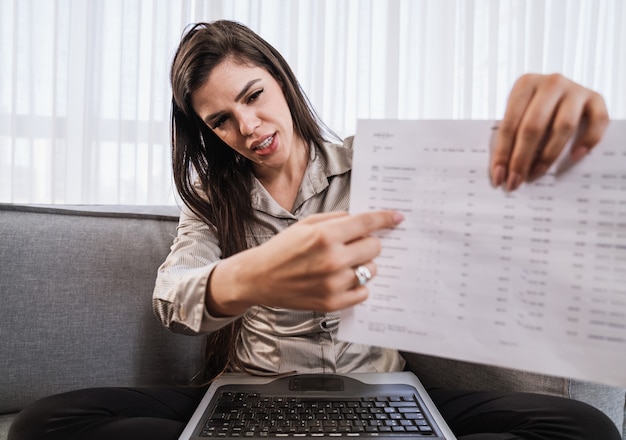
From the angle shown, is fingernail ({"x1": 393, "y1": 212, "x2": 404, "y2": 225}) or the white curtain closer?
fingernail ({"x1": 393, "y1": 212, "x2": 404, "y2": 225})

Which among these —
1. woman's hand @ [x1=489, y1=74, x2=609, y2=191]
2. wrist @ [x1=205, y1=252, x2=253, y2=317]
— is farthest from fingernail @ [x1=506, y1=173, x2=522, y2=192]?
wrist @ [x1=205, y1=252, x2=253, y2=317]

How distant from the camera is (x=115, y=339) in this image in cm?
98

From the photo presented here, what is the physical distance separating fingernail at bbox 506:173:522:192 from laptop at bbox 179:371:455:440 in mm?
356

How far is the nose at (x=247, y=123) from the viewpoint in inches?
35.4

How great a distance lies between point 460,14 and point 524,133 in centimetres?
171

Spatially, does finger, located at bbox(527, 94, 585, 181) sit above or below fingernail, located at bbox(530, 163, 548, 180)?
above

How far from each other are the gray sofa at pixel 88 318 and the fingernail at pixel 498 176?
51 cm

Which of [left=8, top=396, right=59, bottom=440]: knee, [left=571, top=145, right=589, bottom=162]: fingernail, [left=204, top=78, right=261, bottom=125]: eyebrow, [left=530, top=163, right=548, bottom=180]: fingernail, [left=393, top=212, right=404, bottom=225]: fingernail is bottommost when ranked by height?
[left=8, top=396, right=59, bottom=440]: knee

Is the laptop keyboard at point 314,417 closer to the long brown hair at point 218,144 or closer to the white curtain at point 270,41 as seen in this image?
the long brown hair at point 218,144

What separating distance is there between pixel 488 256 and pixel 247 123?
0.55 metres

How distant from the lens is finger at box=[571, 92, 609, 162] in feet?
1.53

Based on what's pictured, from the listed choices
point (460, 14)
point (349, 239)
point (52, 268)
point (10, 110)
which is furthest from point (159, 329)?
point (460, 14)

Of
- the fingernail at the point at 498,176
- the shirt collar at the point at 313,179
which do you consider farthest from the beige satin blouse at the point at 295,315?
the fingernail at the point at 498,176

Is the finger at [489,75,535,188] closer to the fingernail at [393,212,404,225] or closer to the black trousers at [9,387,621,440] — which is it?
the fingernail at [393,212,404,225]
